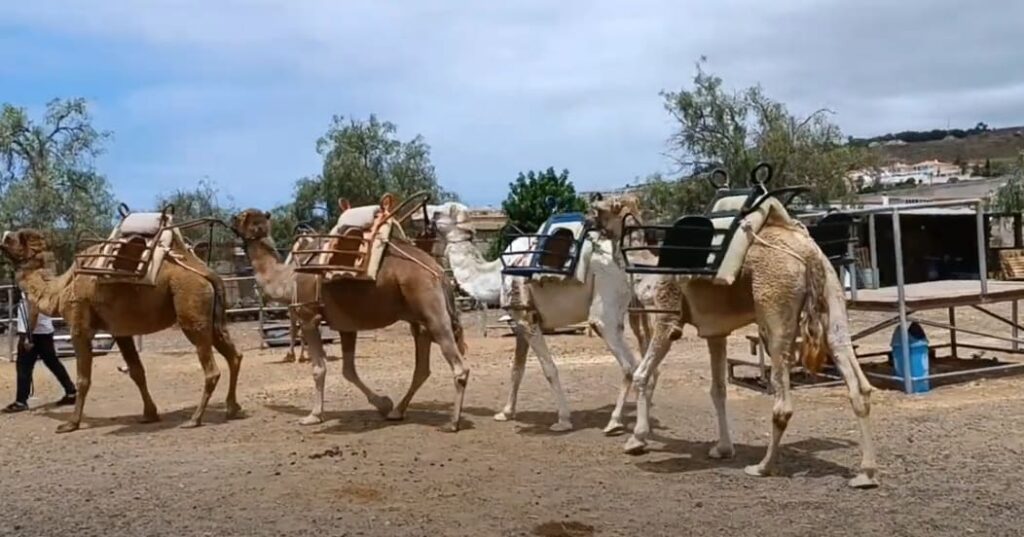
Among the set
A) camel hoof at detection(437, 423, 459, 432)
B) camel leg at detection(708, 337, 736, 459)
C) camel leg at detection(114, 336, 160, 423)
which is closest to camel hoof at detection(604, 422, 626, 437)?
camel leg at detection(708, 337, 736, 459)

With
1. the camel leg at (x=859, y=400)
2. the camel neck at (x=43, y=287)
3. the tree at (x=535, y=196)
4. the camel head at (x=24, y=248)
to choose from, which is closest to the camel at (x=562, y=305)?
the camel leg at (x=859, y=400)

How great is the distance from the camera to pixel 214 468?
27.5 feet

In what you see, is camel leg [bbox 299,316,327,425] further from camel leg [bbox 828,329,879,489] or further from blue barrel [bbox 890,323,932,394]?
blue barrel [bbox 890,323,932,394]

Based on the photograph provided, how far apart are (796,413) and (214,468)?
5655mm

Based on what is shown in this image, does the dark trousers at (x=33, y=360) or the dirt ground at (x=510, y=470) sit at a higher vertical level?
the dark trousers at (x=33, y=360)

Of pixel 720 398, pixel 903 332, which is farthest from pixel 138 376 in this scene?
pixel 903 332

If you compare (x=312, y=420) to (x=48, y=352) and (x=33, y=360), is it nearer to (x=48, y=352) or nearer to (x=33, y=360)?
(x=48, y=352)

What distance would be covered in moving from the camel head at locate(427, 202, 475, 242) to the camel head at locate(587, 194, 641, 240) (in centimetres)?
201

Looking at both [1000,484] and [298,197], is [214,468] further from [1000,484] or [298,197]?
[298,197]

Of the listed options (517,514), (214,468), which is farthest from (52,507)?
(517,514)

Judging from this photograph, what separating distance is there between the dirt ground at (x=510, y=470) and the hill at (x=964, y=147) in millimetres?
84560

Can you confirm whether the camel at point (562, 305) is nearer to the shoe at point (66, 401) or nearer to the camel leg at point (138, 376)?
the camel leg at point (138, 376)

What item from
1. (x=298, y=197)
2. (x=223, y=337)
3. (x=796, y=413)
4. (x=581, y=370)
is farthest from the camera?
(x=298, y=197)

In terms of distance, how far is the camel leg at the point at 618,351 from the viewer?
Answer: 941 centimetres
